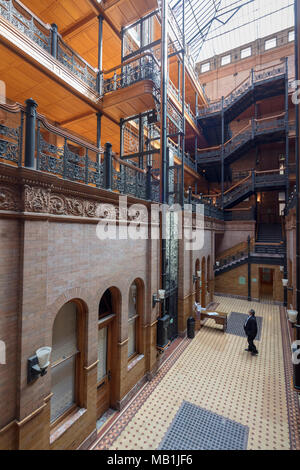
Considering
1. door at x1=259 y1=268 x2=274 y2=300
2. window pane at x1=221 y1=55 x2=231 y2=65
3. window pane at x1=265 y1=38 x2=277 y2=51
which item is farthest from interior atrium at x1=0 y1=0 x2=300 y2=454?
window pane at x1=265 y1=38 x2=277 y2=51

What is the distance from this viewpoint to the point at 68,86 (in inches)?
306

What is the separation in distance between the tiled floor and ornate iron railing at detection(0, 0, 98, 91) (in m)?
10.9

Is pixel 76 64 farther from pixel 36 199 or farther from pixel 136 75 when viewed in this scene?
pixel 36 199

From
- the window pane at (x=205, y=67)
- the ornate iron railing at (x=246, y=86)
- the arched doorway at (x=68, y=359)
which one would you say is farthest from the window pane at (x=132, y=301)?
the window pane at (x=205, y=67)

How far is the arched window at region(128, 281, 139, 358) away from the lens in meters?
6.81

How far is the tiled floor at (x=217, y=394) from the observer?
507 cm

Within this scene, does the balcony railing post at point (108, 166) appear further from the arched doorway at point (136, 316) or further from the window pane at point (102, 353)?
the window pane at point (102, 353)

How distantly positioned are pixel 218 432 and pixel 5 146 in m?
7.43

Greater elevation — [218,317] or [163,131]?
[163,131]

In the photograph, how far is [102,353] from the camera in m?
5.78

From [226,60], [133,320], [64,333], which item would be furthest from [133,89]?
[226,60]

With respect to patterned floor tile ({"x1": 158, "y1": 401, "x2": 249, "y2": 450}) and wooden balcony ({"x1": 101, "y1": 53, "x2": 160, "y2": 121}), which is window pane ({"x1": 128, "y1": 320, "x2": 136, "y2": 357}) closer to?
patterned floor tile ({"x1": 158, "y1": 401, "x2": 249, "y2": 450})

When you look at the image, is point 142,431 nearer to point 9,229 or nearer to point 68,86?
point 9,229

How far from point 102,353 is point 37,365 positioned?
2542mm
